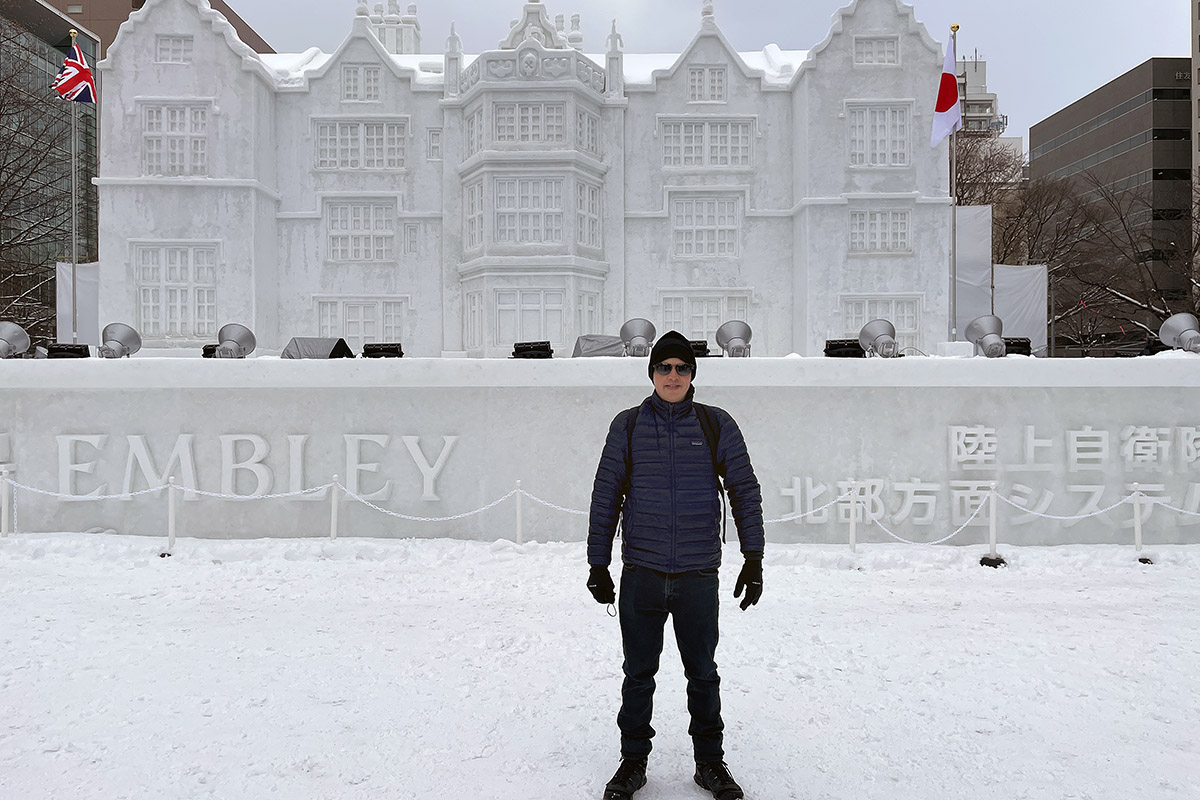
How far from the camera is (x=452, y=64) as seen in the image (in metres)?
22.1

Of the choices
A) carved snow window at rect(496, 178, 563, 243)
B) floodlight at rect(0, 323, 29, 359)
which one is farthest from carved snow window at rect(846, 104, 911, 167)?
floodlight at rect(0, 323, 29, 359)

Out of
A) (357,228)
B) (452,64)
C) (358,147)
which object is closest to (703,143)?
(452,64)

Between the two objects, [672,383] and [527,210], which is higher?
[527,210]

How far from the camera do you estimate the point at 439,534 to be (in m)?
10.3

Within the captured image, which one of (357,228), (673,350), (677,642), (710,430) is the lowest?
(677,642)

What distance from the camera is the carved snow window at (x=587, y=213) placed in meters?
21.2

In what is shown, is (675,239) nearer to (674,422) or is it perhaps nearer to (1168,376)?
(1168,376)

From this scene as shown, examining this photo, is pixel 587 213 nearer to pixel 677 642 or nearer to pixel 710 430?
pixel 710 430

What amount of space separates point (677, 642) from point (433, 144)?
2088 cm

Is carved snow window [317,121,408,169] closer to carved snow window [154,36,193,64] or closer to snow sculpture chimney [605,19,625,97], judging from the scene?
carved snow window [154,36,193,64]

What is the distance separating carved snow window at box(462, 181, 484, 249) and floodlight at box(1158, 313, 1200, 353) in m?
15.7

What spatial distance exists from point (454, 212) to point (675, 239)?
6.44 meters

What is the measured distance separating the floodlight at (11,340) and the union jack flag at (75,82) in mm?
6329

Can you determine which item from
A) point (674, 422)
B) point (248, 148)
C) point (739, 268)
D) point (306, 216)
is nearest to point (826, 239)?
point (739, 268)
